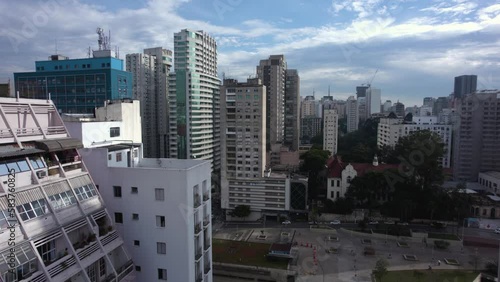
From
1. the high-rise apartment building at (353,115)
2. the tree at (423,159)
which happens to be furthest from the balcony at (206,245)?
→ the high-rise apartment building at (353,115)

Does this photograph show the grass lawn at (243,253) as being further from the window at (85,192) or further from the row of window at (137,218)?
the window at (85,192)

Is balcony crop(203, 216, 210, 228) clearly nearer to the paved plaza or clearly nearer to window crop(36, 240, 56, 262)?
window crop(36, 240, 56, 262)

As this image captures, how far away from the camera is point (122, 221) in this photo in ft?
24.5

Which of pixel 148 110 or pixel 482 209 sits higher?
pixel 148 110

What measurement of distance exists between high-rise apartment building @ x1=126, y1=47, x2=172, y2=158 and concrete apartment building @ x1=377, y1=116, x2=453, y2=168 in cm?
2647

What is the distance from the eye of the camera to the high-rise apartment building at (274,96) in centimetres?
3738

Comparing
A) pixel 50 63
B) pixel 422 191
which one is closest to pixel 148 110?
pixel 50 63

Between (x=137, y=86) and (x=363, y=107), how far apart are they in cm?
4645

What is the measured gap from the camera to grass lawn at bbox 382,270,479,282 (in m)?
14.5

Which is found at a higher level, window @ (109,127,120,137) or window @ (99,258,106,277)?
window @ (109,127,120,137)

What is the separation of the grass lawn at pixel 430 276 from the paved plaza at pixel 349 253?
0.54 metres

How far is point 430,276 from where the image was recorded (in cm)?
1483

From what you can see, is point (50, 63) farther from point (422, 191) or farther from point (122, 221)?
point (422, 191)

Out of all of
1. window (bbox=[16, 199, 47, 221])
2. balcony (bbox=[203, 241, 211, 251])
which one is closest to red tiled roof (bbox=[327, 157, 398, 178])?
balcony (bbox=[203, 241, 211, 251])
